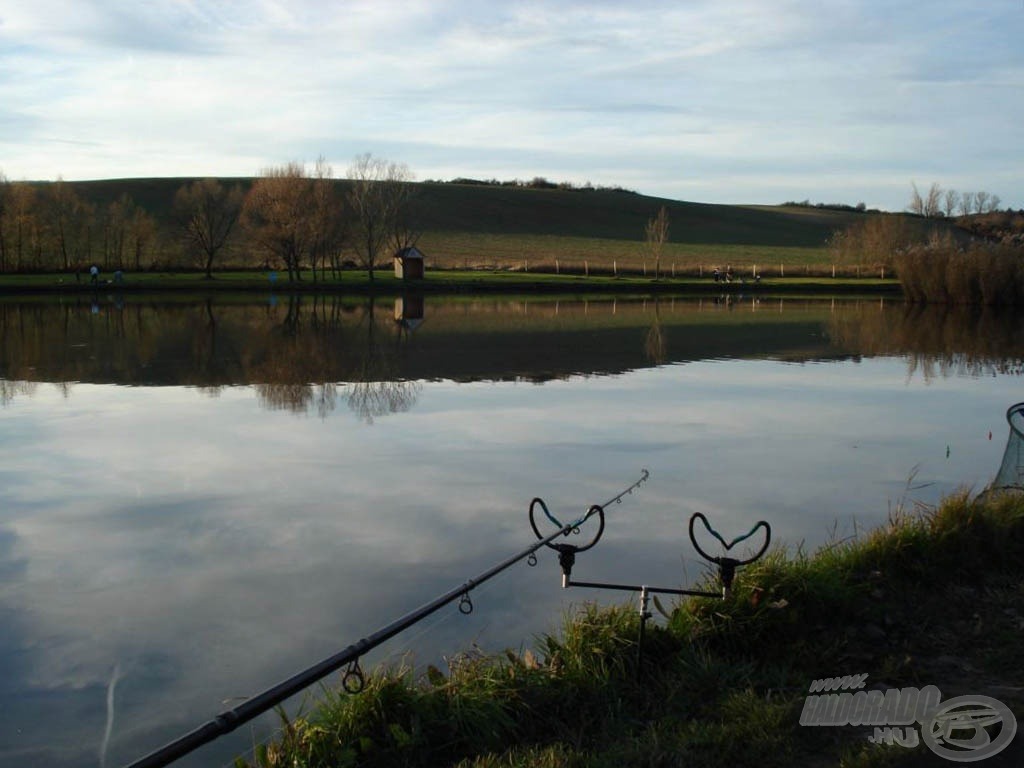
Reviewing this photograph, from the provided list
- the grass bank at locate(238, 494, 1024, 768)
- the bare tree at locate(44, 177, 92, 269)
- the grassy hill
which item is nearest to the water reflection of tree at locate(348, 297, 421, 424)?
the grass bank at locate(238, 494, 1024, 768)

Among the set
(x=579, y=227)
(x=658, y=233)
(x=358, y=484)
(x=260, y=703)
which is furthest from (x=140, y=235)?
(x=260, y=703)

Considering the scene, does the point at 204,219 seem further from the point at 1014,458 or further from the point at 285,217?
the point at 1014,458

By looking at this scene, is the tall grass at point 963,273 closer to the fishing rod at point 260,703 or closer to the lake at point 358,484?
the lake at point 358,484

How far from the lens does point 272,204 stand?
196 ft

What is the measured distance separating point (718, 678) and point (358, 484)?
5459 millimetres

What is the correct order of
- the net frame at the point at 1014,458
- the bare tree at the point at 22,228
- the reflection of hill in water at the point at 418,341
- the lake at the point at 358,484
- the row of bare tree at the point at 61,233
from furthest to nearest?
the row of bare tree at the point at 61,233, the bare tree at the point at 22,228, the reflection of hill in water at the point at 418,341, the net frame at the point at 1014,458, the lake at the point at 358,484

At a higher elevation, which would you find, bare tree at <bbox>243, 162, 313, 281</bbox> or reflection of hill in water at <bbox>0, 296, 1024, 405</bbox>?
bare tree at <bbox>243, 162, 313, 281</bbox>

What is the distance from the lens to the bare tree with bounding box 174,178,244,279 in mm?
63469

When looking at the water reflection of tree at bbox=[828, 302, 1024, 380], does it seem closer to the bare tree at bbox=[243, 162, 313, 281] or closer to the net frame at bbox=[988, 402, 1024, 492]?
the net frame at bbox=[988, 402, 1024, 492]

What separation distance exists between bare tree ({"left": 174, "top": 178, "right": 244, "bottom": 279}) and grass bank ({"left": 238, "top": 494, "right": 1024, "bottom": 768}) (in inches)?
2318

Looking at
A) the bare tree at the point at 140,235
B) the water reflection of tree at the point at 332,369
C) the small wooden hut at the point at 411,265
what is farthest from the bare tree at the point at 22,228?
the water reflection of tree at the point at 332,369

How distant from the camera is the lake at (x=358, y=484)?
20.2 feet

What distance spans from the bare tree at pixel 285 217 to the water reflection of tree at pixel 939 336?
2985 cm

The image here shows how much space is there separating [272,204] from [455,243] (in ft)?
84.9
